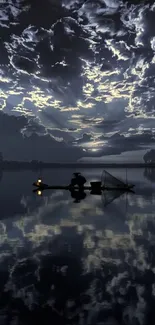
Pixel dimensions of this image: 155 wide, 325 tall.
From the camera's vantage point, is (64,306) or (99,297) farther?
(99,297)

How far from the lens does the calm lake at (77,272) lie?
37.6 ft

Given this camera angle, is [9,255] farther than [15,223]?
No

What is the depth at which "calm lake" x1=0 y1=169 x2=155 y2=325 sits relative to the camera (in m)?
11.5

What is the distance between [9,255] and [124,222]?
54.2 ft

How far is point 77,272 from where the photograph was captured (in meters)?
16.2

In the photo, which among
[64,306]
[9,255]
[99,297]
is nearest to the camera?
[64,306]

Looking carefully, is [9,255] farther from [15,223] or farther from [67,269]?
[15,223]

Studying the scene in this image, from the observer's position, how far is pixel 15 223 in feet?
104

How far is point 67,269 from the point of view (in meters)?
16.7

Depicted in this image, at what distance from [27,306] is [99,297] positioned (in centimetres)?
367

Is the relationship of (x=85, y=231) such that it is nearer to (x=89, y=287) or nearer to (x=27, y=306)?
(x=89, y=287)

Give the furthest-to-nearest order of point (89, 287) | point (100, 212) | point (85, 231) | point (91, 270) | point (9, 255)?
point (100, 212) → point (85, 231) → point (9, 255) → point (91, 270) → point (89, 287)

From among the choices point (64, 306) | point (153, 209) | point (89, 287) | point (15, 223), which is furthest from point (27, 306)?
point (153, 209)

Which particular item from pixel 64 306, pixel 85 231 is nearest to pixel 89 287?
pixel 64 306
